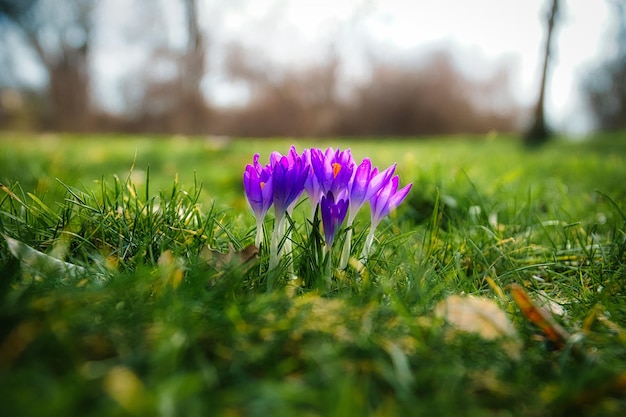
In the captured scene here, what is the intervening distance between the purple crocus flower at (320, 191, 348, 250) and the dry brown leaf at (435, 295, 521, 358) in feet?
1.28

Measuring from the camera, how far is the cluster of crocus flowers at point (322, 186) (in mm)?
1414

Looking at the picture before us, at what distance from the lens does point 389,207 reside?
150 centimetres

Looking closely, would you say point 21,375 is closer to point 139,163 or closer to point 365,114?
point 139,163

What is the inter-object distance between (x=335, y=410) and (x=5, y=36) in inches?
988

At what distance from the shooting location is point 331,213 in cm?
142

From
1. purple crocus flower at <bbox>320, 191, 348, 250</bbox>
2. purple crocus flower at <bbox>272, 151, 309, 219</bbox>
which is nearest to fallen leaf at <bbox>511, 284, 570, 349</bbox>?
purple crocus flower at <bbox>320, 191, 348, 250</bbox>

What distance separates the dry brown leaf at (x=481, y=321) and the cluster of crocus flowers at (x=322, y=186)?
39 centimetres

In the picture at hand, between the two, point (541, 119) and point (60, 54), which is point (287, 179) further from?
point (60, 54)

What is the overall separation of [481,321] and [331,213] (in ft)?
1.68

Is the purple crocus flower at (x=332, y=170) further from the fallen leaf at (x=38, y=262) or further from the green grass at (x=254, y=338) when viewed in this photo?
the fallen leaf at (x=38, y=262)

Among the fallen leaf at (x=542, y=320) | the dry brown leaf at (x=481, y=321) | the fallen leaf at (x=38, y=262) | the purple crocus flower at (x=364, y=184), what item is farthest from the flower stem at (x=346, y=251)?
the fallen leaf at (x=38, y=262)

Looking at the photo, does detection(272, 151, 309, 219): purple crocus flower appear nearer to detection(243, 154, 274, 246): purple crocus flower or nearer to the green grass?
detection(243, 154, 274, 246): purple crocus flower

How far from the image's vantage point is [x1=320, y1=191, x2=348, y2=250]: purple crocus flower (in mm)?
1413

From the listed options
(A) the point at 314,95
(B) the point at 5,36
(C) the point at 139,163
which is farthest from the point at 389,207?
(B) the point at 5,36
